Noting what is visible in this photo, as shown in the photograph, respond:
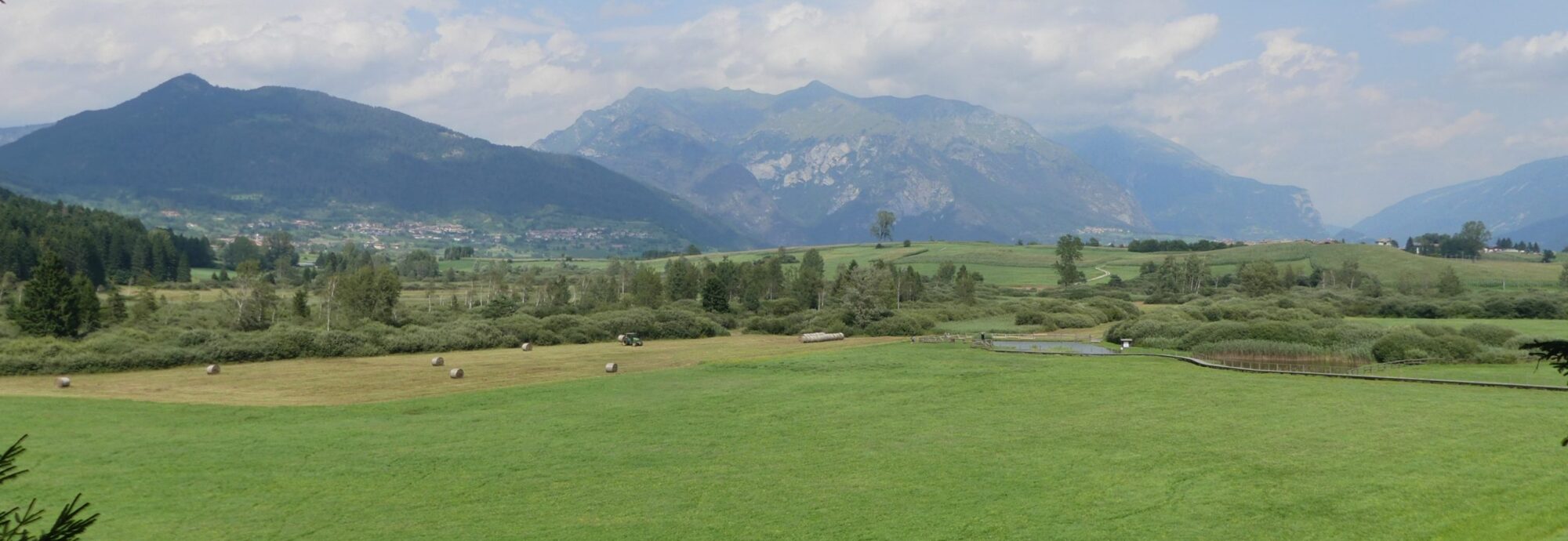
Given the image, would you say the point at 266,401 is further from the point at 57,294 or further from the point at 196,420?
the point at 57,294

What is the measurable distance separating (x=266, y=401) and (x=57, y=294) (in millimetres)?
32303

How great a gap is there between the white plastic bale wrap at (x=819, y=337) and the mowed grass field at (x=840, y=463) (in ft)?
101

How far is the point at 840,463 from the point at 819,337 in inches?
1781

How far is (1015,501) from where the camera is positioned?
2261 centimetres

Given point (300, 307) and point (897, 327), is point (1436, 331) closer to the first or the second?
point (897, 327)

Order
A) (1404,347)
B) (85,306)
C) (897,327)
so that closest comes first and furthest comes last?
(1404,347), (85,306), (897,327)

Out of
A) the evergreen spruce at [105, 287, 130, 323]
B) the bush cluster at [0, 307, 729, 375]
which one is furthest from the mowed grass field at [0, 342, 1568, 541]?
the evergreen spruce at [105, 287, 130, 323]

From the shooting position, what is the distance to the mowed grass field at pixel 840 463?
69.8 feet

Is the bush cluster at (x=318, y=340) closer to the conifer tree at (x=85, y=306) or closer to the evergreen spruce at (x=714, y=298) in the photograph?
the conifer tree at (x=85, y=306)

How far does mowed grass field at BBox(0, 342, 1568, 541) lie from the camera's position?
21281mm

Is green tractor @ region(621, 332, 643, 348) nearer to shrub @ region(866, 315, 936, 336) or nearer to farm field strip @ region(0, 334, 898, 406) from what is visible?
farm field strip @ region(0, 334, 898, 406)

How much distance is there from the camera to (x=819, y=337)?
72688 mm

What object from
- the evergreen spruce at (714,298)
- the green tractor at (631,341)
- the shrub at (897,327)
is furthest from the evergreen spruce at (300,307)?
the shrub at (897,327)

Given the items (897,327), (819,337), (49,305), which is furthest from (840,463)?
(49,305)
